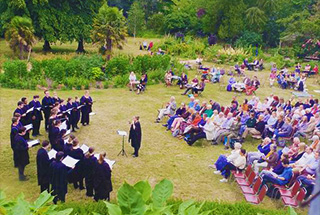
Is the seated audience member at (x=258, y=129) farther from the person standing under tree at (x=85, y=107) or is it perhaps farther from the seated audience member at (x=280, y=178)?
the person standing under tree at (x=85, y=107)

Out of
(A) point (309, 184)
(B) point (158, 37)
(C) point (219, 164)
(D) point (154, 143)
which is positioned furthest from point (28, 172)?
(B) point (158, 37)

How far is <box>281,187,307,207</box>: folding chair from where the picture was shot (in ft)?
25.3

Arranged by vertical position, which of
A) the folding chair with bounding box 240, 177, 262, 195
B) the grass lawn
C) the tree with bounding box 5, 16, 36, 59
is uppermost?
the tree with bounding box 5, 16, 36, 59

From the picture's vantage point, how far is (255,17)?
38.8 m

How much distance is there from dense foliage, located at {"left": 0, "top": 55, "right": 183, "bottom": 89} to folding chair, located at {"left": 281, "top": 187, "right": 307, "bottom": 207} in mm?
13347

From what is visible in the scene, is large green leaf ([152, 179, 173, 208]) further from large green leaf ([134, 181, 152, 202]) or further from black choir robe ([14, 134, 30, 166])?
black choir robe ([14, 134, 30, 166])

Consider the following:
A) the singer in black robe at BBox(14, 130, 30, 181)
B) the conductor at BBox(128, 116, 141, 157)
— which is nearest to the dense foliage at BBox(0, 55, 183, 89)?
the conductor at BBox(128, 116, 141, 157)

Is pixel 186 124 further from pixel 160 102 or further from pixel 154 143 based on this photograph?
pixel 160 102

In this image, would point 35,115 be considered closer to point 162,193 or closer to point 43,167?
point 43,167

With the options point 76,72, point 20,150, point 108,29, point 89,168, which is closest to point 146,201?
point 89,168

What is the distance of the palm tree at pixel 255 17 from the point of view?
3875cm

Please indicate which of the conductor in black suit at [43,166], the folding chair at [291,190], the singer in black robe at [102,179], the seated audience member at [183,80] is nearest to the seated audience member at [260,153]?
the folding chair at [291,190]

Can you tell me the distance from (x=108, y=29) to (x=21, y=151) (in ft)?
50.1

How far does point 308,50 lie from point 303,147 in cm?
2593
